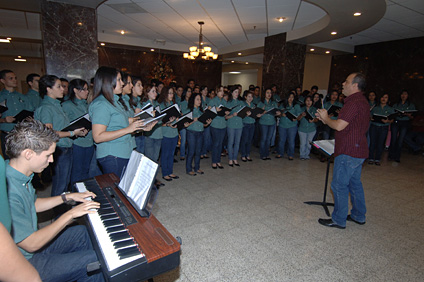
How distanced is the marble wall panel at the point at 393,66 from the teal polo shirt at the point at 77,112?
29.3ft

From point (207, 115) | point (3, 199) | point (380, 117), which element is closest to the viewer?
point (3, 199)

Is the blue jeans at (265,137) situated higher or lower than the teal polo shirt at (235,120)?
lower

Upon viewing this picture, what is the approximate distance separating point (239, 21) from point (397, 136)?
5.06 m

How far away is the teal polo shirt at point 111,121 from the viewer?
6.40ft

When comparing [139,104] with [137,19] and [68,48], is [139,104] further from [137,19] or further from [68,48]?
[137,19]

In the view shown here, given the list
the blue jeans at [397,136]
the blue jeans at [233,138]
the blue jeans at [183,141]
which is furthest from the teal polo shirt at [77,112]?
the blue jeans at [397,136]

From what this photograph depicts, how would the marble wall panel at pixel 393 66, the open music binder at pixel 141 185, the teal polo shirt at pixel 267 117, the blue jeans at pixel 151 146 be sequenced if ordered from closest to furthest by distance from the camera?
the open music binder at pixel 141 185 < the blue jeans at pixel 151 146 < the teal polo shirt at pixel 267 117 < the marble wall panel at pixel 393 66

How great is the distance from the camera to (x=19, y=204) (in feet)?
3.62

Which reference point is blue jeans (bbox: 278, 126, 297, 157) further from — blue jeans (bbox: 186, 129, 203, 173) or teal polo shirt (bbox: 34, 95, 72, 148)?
teal polo shirt (bbox: 34, 95, 72, 148)

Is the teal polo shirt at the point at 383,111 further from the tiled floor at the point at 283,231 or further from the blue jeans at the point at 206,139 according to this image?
the blue jeans at the point at 206,139

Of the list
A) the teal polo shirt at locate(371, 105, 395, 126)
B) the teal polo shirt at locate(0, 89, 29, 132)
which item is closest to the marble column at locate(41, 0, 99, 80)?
the teal polo shirt at locate(0, 89, 29, 132)

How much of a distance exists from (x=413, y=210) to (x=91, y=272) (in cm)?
404

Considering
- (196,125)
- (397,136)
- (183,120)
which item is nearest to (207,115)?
(196,125)

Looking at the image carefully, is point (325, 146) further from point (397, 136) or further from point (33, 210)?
point (397, 136)
